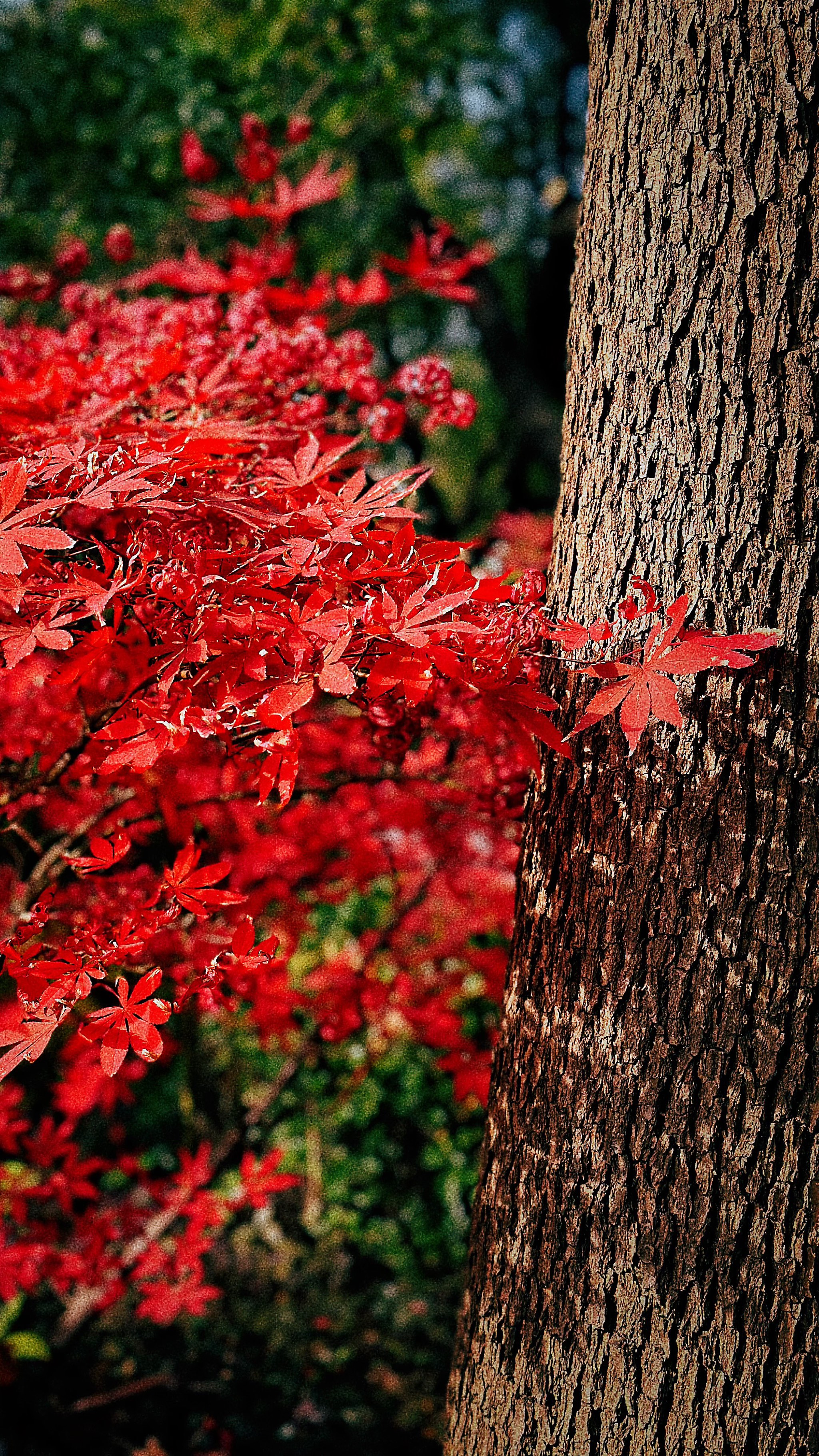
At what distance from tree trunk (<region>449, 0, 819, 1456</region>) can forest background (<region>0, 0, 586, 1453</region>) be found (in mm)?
1644

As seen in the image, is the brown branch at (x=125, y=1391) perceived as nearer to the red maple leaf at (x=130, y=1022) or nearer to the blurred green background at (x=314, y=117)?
the red maple leaf at (x=130, y=1022)

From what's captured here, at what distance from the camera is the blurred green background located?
383 cm

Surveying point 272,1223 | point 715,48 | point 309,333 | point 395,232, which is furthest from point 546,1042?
point 395,232

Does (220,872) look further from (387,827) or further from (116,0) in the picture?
(116,0)

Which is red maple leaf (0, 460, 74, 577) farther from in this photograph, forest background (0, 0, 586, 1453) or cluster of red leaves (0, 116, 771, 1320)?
forest background (0, 0, 586, 1453)

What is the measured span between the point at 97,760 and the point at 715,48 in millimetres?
1249

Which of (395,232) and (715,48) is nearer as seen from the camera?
(715,48)

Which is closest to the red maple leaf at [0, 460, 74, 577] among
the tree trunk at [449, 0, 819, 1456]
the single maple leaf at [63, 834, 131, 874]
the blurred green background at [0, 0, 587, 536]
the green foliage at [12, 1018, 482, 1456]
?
the single maple leaf at [63, 834, 131, 874]

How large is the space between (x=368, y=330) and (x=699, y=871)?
3933 millimetres

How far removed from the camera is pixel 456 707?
1.87m

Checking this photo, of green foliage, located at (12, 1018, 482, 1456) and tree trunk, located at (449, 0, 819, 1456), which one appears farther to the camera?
green foliage, located at (12, 1018, 482, 1456)

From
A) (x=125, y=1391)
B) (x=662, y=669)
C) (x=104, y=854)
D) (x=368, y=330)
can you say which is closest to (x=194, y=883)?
(x=104, y=854)

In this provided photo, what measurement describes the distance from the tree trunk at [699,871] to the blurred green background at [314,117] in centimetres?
295

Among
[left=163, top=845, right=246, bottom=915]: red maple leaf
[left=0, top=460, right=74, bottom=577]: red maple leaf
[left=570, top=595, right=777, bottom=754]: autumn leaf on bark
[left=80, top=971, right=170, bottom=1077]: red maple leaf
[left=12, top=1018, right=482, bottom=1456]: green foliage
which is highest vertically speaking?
[left=0, top=460, right=74, bottom=577]: red maple leaf
